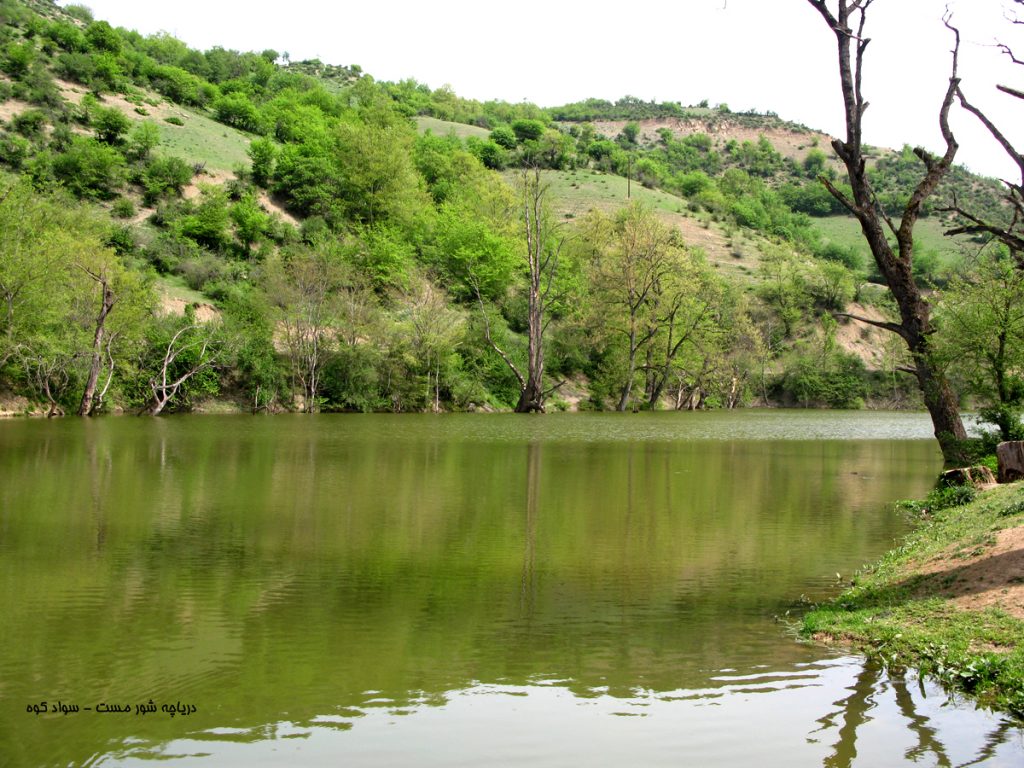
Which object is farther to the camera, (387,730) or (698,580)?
(698,580)

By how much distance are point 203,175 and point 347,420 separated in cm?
4302

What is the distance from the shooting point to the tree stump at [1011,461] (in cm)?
1673

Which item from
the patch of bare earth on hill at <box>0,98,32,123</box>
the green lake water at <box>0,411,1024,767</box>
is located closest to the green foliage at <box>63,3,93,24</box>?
the patch of bare earth on hill at <box>0,98,32,123</box>

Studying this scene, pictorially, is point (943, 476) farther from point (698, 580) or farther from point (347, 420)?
point (347, 420)

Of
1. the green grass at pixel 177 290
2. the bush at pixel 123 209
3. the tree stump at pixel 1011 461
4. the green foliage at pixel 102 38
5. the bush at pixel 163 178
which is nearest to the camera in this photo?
the tree stump at pixel 1011 461

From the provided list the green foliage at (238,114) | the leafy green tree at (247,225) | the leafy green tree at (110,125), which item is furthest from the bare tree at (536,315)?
the green foliage at (238,114)

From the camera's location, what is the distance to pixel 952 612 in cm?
841

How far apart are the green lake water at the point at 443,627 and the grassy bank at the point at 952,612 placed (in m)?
0.33

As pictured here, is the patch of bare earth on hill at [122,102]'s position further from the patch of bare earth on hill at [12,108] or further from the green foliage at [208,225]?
the green foliage at [208,225]

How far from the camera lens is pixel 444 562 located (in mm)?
11727

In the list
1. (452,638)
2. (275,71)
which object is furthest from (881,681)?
(275,71)

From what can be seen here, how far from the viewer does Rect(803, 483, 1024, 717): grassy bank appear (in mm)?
6941

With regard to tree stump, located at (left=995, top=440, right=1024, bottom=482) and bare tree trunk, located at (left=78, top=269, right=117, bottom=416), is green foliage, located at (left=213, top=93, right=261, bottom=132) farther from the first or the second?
tree stump, located at (left=995, top=440, right=1024, bottom=482)

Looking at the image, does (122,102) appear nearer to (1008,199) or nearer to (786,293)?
(786,293)
